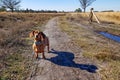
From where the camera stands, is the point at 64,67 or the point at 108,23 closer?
the point at 64,67

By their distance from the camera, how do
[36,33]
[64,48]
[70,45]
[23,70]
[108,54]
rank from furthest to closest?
[70,45] → [64,48] → [108,54] → [36,33] → [23,70]

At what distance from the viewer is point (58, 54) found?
11344mm

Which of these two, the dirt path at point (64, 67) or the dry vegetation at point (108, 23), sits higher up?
the dirt path at point (64, 67)

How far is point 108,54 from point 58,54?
219cm

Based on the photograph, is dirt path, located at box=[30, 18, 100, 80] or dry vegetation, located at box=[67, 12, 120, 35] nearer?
dirt path, located at box=[30, 18, 100, 80]

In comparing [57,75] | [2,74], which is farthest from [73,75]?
[2,74]

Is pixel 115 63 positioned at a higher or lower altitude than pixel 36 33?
lower

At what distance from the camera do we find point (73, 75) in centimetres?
805

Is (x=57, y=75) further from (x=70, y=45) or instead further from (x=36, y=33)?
(x=70, y=45)

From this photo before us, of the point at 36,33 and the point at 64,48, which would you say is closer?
the point at 36,33

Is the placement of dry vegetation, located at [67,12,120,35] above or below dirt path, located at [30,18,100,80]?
below

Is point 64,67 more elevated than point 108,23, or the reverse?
point 64,67

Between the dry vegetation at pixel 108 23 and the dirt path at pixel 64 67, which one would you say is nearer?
the dirt path at pixel 64 67

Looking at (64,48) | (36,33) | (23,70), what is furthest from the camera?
(64,48)
